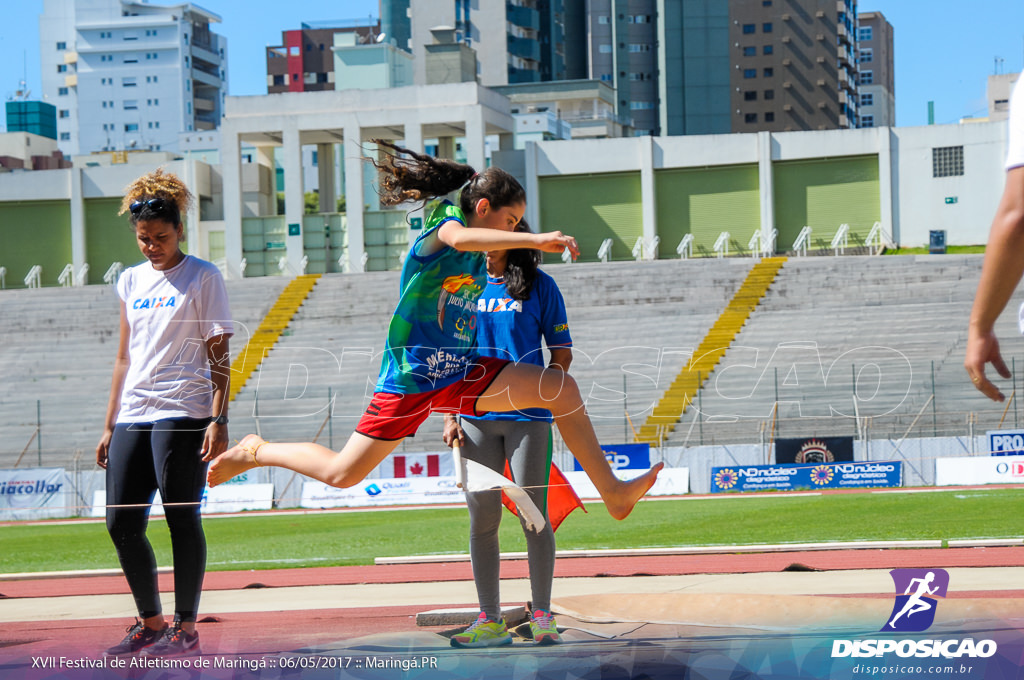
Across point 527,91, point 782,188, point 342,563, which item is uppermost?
point 527,91

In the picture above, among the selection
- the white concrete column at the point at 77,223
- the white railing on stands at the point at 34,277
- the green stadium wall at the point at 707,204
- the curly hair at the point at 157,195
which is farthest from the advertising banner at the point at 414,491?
the white concrete column at the point at 77,223

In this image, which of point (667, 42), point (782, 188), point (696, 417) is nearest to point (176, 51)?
point (667, 42)

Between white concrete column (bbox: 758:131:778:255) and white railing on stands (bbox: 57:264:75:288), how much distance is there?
24.0 meters

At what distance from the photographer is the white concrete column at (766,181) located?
3834 centimetres

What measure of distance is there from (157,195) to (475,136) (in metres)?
34.6

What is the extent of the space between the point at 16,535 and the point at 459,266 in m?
2.39

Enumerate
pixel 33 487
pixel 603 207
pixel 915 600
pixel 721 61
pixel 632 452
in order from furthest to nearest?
pixel 721 61 < pixel 603 207 < pixel 33 487 < pixel 632 452 < pixel 915 600

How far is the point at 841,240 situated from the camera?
126ft

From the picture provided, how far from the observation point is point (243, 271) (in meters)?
39.3

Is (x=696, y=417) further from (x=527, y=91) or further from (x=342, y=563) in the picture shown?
(x=527, y=91)

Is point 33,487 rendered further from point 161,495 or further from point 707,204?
point 707,204

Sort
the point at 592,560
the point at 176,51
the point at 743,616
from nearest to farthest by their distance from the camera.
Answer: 1. the point at 743,616
2. the point at 592,560
3. the point at 176,51

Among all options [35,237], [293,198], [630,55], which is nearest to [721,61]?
[630,55]

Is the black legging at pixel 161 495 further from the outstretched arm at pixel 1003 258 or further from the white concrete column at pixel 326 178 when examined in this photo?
the white concrete column at pixel 326 178
